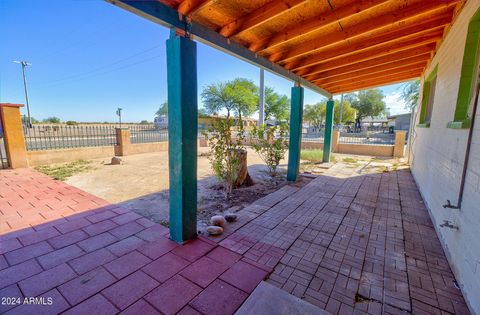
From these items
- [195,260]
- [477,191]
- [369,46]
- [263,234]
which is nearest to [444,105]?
[369,46]

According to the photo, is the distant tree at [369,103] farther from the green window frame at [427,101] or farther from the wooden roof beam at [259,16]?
the wooden roof beam at [259,16]

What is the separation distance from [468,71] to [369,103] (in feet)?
130

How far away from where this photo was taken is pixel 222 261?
211 centimetres

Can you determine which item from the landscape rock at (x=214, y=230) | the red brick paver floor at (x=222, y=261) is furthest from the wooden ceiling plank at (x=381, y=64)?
the landscape rock at (x=214, y=230)

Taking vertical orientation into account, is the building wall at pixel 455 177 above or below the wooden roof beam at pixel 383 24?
below

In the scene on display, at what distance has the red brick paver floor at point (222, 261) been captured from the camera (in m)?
1.64

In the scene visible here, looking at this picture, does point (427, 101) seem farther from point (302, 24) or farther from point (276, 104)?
point (276, 104)

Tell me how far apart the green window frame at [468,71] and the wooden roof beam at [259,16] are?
205cm

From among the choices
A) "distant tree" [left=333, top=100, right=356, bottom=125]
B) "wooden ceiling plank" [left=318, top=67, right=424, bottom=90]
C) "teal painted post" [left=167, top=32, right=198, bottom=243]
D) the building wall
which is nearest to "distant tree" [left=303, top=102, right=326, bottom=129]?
"distant tree" [left=333, top=100, right=356, bottom=125]

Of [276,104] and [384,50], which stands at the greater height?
[276,104]

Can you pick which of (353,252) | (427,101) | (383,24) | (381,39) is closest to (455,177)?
(353,252)

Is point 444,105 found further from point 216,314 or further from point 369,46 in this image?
point 216,314

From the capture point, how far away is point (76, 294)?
168cm

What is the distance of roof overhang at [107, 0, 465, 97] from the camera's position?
215 cm
